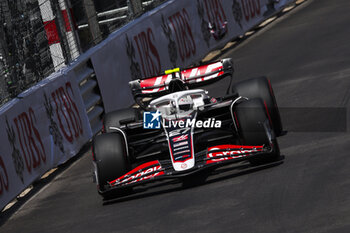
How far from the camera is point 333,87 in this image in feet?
40.0

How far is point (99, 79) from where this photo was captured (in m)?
14.6

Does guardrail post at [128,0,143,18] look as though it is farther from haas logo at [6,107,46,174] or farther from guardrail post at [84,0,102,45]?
haas logo at [6,107,46,174]

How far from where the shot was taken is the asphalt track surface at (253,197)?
7.12 metres

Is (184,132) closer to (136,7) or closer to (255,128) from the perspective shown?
(255,128)

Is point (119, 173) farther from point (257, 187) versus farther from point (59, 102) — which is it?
point (59, 102)

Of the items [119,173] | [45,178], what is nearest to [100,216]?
[119,173]

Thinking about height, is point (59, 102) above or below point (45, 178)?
above

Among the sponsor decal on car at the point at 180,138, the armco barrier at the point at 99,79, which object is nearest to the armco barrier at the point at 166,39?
the armco barrier at the point at 99,79

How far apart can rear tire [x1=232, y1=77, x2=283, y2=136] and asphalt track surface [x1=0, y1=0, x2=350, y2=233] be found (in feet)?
1.00

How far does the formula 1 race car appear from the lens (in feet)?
29.1

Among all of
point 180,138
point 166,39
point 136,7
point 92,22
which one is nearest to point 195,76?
point 180,138

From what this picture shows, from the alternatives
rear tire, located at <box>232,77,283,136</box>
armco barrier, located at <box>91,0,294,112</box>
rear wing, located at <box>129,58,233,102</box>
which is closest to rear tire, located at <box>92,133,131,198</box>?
rear wing, located at <box>129,58,233,102</box>

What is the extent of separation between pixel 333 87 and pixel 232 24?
777cm

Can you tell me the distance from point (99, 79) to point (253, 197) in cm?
710
